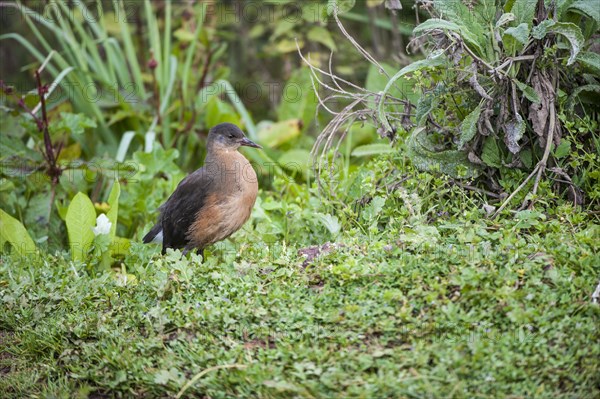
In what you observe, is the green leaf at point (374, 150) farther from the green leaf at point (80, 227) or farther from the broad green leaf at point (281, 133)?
the green leaf at point (80, 227)

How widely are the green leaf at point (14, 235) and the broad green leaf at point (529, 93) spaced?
3497 mm

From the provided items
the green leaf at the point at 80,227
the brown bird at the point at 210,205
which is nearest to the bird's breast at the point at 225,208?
the brown bird at the point at 210,205

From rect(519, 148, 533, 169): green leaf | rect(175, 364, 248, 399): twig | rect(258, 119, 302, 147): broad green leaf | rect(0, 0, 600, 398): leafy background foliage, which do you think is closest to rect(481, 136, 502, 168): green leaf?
rect(0, 0, 600, 398): leafy background foliage

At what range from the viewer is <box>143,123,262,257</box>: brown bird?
16.6 ft

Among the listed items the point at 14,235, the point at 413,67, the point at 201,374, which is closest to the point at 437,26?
the point at 413,67

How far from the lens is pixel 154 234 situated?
5383 millimetres

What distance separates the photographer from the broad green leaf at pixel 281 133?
7285mm

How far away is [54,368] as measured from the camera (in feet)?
12.4

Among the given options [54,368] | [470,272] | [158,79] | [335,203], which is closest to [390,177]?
[335,203]

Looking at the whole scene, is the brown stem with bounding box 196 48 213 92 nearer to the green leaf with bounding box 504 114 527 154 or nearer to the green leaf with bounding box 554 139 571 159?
the green leaf with bounding box 504 114 527 154

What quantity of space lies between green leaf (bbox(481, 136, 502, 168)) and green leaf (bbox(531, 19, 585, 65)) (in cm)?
70

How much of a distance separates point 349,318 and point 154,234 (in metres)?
2.26

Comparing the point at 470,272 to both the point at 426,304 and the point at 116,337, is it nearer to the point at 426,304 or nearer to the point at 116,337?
the point at 426,304

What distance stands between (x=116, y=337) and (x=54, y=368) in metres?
0.35
